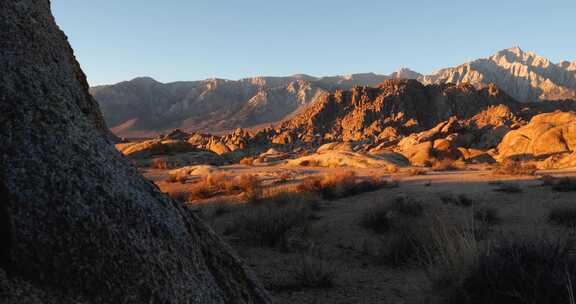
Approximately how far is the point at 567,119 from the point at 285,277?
98.3ft

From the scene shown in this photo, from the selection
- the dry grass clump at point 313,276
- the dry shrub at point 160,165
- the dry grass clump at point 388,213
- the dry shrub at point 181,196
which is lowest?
the dry shrub at point 160,165

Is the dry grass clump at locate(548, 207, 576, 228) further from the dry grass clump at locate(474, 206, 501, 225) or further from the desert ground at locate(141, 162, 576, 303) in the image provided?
the dry grass clump at locate(474, 206, 501, 225)

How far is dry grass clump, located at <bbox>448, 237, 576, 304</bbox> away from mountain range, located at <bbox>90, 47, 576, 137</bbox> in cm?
10436

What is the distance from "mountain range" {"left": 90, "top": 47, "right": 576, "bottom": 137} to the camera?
362 feet

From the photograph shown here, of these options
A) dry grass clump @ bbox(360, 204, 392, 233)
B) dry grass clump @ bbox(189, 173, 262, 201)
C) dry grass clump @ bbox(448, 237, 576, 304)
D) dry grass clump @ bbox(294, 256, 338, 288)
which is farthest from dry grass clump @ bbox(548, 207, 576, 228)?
dry grass clump @ bbox(189, 173, 262, 201)

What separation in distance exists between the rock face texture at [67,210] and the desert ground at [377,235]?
2.01 m

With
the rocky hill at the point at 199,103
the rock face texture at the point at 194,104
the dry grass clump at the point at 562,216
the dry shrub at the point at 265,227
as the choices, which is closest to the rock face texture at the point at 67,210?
the dry shrub at the point at 265,227

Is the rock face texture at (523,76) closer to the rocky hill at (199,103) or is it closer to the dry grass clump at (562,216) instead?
the rocky hill at (199,103)

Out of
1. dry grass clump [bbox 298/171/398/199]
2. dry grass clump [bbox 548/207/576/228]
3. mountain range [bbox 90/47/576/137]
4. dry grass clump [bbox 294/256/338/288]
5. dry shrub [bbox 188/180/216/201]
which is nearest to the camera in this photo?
dry grass clump [bbox 294/256/338/288]

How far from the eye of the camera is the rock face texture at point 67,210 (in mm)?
1379

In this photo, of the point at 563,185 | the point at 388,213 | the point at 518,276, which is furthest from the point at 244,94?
the point at 518,276

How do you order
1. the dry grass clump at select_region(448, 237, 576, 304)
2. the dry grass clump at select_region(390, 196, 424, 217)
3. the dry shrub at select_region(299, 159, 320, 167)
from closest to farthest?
the dry grass clump at select_region(448, 237, 576, 304), the dry grass clump at select_region(390, 196, 424, 217), the dry shrub at select_region(299, 159, 320, 167)

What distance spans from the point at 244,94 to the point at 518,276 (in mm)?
139861

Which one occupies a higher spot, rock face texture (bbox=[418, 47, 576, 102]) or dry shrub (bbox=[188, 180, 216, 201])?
rock face texture (bbox=[418, 47, 576, 102])
